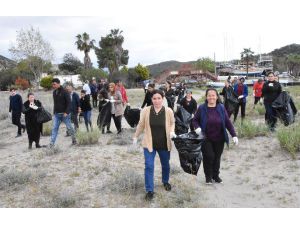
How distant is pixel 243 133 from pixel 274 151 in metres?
1.72

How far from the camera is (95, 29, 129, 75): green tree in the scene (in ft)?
220

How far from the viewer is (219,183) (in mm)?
5945

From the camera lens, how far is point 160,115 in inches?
197

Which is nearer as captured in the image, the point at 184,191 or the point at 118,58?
the point at 184,191

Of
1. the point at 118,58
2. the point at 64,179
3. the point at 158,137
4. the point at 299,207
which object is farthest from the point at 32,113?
the point at 118,58

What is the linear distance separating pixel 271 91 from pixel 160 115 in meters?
4.88

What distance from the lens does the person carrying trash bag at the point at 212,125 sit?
5512 mm

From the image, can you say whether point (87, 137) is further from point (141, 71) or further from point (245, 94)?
point (141, 71)

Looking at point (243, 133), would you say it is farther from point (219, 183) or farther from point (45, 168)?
point (45, 168)

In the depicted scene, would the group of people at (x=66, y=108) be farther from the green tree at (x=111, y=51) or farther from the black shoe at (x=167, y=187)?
the green tree at (x=111, y=51)

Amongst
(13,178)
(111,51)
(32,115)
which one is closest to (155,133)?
(13,178)

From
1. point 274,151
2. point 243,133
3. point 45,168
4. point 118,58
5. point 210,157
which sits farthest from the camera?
point 118,58

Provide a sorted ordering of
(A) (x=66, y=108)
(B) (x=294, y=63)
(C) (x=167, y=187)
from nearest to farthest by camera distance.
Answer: (C) (x=167, y=187), (A) (x=66, y=108), (B) (x=294, y=63)

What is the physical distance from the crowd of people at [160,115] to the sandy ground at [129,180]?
1.25 feet
